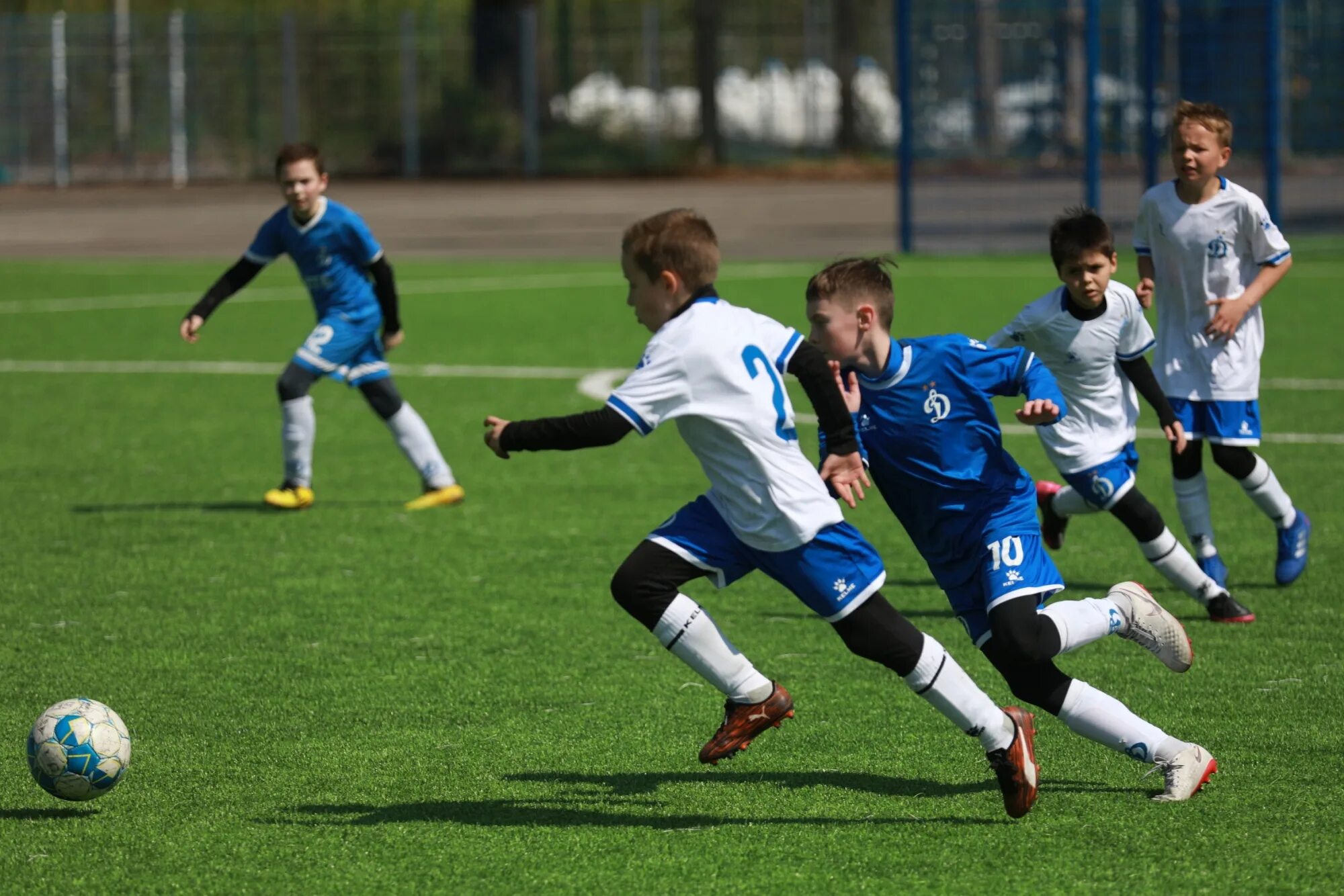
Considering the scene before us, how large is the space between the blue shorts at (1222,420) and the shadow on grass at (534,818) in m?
3.32

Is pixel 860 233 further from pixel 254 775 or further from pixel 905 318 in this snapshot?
pixel 254 775

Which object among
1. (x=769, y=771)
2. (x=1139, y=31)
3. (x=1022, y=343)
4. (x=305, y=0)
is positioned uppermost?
(x=305, y=0)

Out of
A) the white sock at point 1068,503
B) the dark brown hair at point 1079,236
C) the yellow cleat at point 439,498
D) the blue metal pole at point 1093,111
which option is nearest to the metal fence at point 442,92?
the blue metal pole at point 1093,111

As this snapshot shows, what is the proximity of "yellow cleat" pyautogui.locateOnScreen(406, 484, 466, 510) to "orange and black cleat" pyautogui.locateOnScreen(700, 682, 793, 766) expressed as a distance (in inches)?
196

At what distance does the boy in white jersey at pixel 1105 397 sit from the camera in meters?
6.61

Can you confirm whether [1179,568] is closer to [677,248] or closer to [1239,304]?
[1239,304]

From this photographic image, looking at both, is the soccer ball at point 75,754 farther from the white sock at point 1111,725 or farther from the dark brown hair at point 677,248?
the white sock at point 1111,725

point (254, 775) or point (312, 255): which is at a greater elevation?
point (312, 255)

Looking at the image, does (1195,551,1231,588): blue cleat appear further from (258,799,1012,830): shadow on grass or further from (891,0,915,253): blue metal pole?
(891,0,915,253): blue metal pole

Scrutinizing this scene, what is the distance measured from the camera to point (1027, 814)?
4.95 metres

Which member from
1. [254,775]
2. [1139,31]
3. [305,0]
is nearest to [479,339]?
[254,775]

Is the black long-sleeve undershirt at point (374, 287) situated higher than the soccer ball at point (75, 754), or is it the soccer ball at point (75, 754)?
the black long-sleeve undershirt at point (374, 287)

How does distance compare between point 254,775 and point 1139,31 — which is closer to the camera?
point 254,775

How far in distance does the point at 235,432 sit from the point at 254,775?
730 cm
